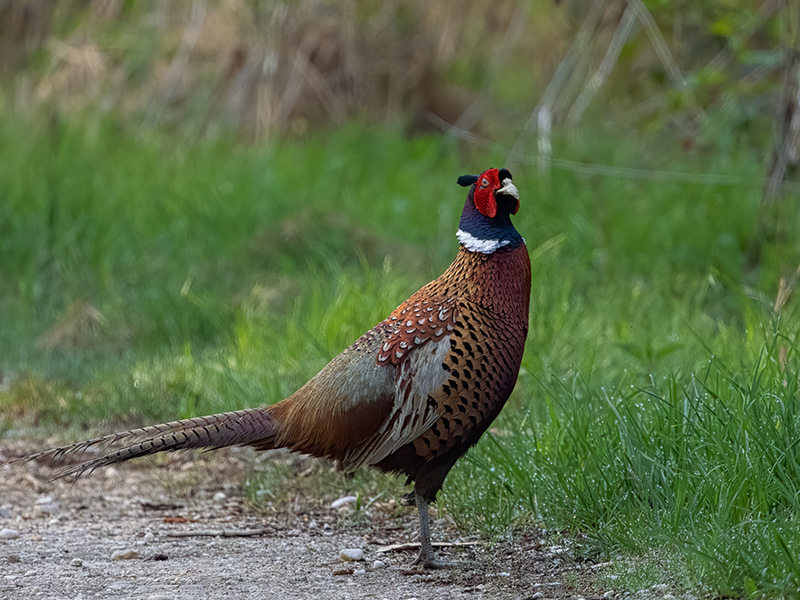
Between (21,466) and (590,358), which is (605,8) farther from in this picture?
(21,466)

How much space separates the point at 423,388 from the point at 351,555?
624mm

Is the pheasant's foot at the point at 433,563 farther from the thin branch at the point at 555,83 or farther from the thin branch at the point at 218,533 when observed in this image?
the thin branch at the point at 555,83

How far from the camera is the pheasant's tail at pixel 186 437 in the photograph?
3.34 m

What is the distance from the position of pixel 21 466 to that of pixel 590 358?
2354 millimetres

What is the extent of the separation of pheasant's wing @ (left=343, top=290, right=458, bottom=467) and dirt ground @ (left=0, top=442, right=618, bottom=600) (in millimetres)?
413

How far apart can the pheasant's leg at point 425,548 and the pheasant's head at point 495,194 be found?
0.91 metres

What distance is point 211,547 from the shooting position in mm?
3754

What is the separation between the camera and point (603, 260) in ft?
21.2

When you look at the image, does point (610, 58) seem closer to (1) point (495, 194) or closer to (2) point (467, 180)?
(2) point (467, 180)

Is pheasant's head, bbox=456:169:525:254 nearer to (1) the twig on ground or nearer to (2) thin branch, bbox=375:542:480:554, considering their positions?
(2) thin branch, bbox=375:542:480:554

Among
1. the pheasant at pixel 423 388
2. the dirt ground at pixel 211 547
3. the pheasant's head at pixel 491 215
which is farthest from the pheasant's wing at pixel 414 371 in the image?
the dirt ground at pixel 211 547

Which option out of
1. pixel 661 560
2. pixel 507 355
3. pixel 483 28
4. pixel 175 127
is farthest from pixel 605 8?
pixel 661 560

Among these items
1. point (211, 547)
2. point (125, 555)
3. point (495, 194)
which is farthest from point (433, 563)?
point (495, 194)

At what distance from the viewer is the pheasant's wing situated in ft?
11.0
